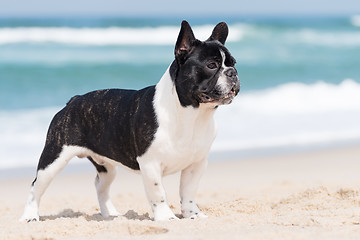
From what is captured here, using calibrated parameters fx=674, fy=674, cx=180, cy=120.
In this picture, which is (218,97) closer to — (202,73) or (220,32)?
(202,73)

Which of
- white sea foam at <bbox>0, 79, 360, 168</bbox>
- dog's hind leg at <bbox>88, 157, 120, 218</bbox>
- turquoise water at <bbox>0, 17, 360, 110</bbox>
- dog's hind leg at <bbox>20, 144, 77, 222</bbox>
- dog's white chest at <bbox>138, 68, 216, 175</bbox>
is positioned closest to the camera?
dog's white chest at <bbox>138, 68, 216, 175</bbox>

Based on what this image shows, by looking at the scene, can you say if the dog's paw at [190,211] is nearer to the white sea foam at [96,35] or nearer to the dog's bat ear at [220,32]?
the dog's bat ear at [220,32]

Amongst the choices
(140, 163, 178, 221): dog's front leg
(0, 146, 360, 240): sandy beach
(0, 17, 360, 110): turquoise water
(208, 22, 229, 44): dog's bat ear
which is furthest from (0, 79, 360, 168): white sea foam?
(208, 22, 229, 44): dog's bat ear

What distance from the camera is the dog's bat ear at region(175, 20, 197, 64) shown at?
518 cm

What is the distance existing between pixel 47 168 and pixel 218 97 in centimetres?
182

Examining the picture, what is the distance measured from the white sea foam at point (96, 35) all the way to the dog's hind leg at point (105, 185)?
21.2m

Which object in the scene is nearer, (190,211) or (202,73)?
(202,73)

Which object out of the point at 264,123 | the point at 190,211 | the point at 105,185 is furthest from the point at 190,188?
the point at 264,123

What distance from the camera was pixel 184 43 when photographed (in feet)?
17.1

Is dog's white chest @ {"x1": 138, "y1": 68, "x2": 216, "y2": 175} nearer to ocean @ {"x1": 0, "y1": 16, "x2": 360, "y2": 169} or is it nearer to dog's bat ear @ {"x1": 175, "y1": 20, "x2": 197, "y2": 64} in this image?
dog's bat ear @ {"x1": 175, "y1": 20, "x2": 197, "y2": 64}

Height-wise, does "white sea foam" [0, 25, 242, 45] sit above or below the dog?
above

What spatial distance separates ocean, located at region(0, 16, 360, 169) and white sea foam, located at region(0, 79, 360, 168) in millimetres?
17

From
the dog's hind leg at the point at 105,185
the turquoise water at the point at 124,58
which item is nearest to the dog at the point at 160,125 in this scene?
the dog's hind leg at the point at 105,185

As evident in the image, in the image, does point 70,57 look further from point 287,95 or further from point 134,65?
point 287,95
